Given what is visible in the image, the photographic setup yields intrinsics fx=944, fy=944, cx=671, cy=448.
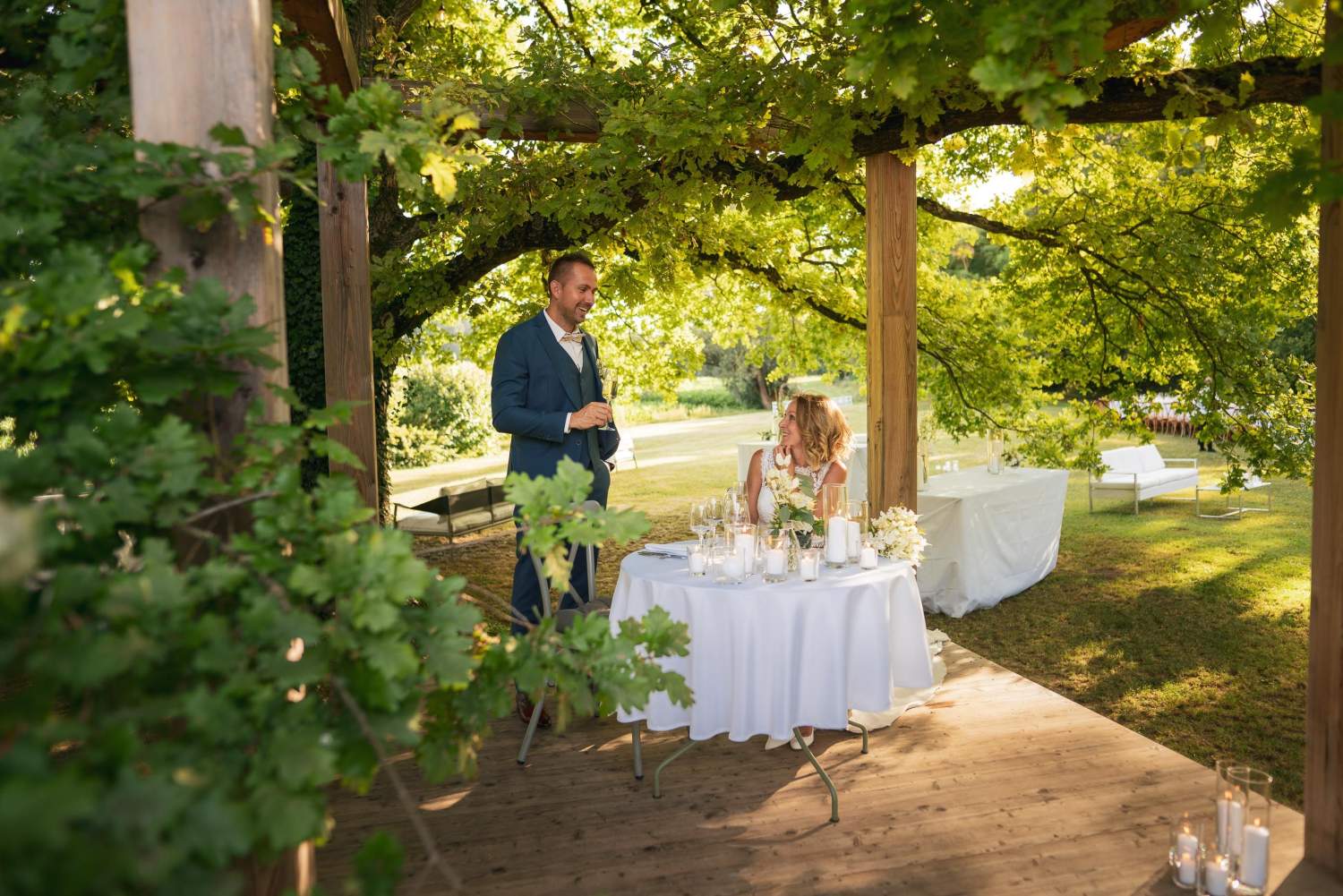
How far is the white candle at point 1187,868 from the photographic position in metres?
2.58

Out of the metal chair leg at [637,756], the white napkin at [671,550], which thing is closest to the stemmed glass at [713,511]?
the white napkin at [671,550]

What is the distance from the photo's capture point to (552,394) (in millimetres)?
4156

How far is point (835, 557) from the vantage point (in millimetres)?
3436

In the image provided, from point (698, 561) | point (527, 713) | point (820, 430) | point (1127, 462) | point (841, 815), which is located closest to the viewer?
point (841, 815)

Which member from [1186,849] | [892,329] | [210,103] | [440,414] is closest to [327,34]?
[210,103]

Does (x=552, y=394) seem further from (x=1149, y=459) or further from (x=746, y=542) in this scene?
(x=1149, y=459)

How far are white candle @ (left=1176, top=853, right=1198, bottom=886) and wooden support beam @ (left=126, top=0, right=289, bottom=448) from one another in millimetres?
2621

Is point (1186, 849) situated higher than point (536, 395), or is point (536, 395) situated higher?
point (536, 395)

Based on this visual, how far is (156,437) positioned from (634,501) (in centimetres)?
1067

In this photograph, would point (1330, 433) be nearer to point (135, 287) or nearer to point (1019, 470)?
point (135, 287)

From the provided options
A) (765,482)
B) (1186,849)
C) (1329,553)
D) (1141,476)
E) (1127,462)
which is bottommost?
(1186,849)

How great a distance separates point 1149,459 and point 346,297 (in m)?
9.46

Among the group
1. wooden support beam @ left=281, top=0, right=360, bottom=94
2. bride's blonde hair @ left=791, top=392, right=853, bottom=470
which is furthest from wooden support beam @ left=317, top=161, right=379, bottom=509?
bride's blonde hair @ left=791, top=392, right=853, bottom=470

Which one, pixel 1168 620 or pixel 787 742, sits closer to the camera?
pixel 787 742
